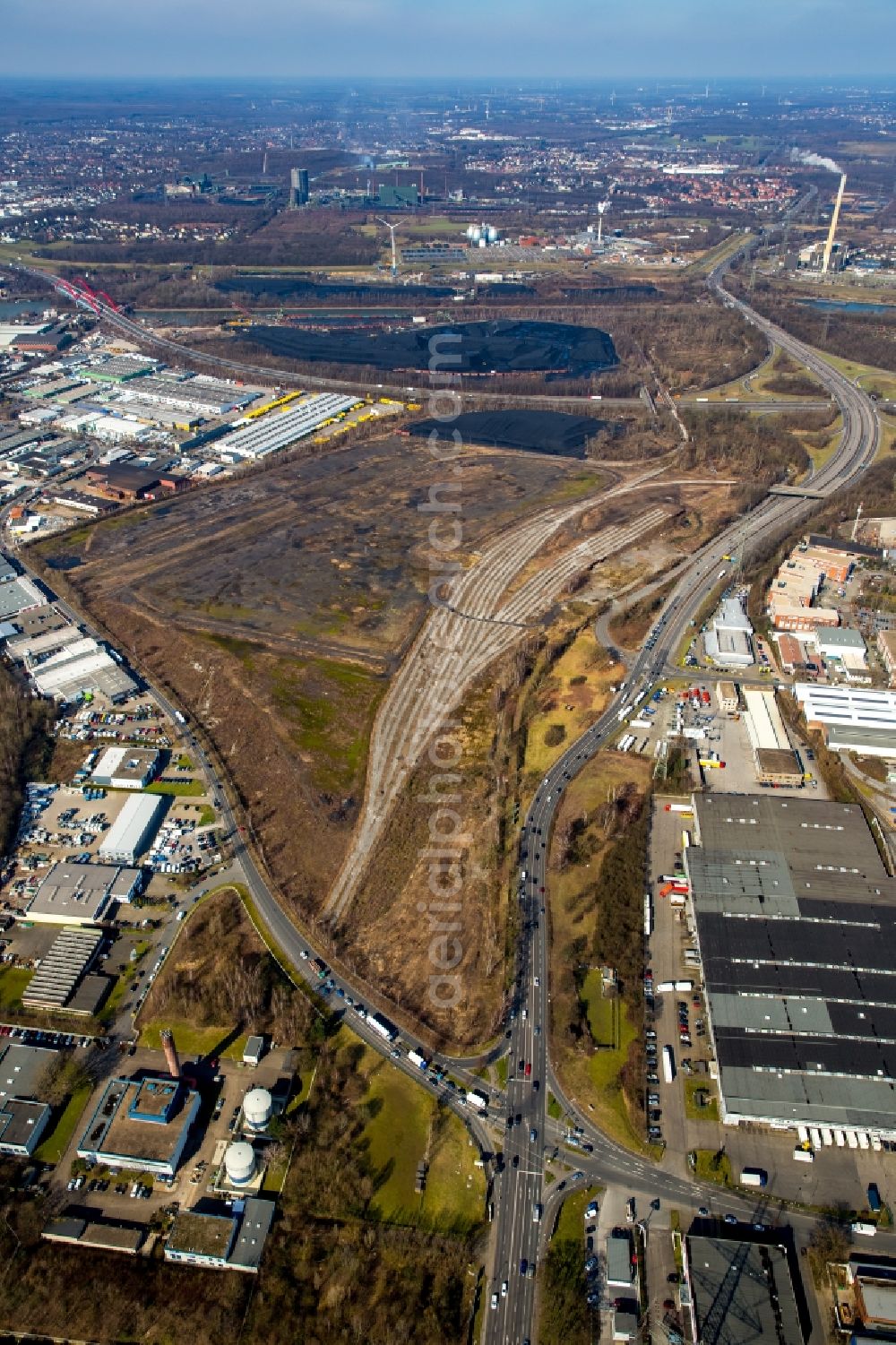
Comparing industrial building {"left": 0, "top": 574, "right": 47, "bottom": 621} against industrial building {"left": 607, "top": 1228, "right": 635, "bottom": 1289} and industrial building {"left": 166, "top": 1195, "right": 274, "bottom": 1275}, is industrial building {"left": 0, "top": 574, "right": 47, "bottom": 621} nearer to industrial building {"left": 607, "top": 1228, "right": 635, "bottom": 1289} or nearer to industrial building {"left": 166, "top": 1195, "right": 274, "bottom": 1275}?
industrial building {"left": 166, "top": 1195, "right": 274, "bottom": 1275}

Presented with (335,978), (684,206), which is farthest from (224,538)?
(684,206)

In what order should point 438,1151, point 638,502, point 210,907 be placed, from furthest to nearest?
point 638,502 < point 210,907 < point 438,1151

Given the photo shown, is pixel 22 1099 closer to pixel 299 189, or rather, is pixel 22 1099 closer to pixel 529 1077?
pixel 529 1077

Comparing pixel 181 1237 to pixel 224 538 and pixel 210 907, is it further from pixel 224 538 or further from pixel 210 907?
pixel 224 538

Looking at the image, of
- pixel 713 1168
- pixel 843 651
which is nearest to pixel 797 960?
pixel 713 1168

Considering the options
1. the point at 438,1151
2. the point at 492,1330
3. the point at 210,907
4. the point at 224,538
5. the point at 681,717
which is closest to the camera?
the point at 492,1330

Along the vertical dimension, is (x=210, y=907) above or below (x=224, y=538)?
below

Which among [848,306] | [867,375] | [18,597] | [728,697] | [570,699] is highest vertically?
[848,306]
